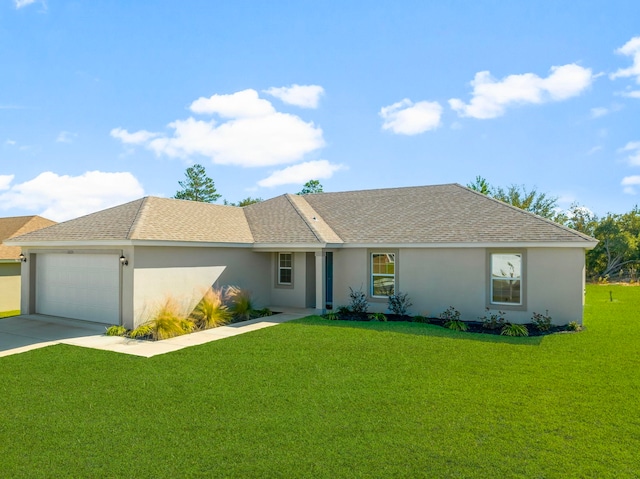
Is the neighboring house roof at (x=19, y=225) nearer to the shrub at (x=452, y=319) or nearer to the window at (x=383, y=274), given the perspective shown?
the window at (x=383, y=274)

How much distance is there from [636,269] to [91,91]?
133 ft

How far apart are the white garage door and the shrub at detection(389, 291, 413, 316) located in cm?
893

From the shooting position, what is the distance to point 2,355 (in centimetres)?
933

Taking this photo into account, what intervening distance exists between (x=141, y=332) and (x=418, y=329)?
7839mm

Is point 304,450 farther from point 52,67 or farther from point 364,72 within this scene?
point 52,67

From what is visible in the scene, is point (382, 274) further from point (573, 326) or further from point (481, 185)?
point (481, 185)

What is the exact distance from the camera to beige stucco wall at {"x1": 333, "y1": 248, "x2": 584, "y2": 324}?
41.3 feet

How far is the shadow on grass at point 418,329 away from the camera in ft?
35.7

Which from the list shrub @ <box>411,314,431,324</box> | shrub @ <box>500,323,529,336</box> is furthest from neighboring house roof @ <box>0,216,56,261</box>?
shrub @ <box>500,323,529,336</box>

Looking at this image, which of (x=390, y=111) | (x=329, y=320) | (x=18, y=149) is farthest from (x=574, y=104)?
(x=18, y=149)

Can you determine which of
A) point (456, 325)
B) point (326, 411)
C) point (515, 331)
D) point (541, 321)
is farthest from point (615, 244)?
point (326, 411)

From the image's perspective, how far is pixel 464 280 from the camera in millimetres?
13820

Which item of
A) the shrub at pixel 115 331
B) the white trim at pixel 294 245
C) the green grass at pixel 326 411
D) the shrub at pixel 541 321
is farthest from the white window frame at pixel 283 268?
the shrub at pixel 541 321

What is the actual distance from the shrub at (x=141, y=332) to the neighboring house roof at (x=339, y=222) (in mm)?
2522
